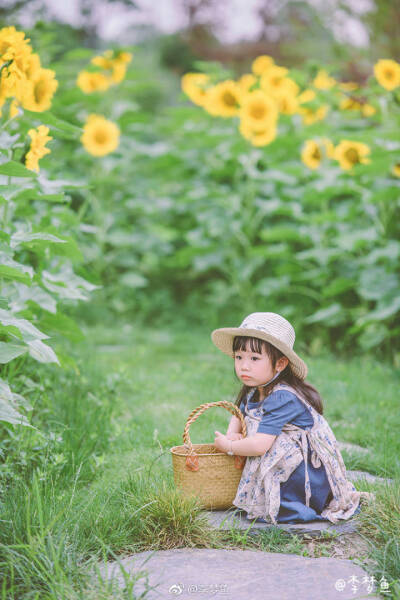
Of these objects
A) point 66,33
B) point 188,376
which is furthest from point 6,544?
point 66,33

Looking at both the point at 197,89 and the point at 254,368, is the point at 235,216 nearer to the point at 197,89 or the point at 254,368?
the point at 197,89

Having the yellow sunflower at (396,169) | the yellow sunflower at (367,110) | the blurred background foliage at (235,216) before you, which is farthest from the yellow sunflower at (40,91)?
the yellow sunflower at (367,110)

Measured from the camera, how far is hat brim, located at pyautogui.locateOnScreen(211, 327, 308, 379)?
7.78ft

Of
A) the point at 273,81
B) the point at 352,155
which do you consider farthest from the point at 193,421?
the point at 273,81

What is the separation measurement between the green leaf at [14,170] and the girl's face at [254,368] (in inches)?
39.2

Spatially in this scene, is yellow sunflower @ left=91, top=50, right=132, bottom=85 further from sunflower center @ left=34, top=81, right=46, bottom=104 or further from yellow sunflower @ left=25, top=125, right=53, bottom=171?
yellow sunflower @ left=25, top=125, right=53, bottom=171

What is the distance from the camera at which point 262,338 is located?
2.39 meters

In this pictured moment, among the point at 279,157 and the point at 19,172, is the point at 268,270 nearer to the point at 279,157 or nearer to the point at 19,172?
the point at 279,157

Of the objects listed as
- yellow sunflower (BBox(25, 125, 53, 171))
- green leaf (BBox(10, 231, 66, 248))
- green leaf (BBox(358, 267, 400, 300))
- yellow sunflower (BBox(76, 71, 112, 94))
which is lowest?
green leaf (BBox(358, 267, 400, 300))

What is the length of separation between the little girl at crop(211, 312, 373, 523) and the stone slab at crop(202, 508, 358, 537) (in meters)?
0.02

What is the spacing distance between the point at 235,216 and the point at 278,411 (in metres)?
3.79

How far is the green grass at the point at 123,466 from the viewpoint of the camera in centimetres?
181
